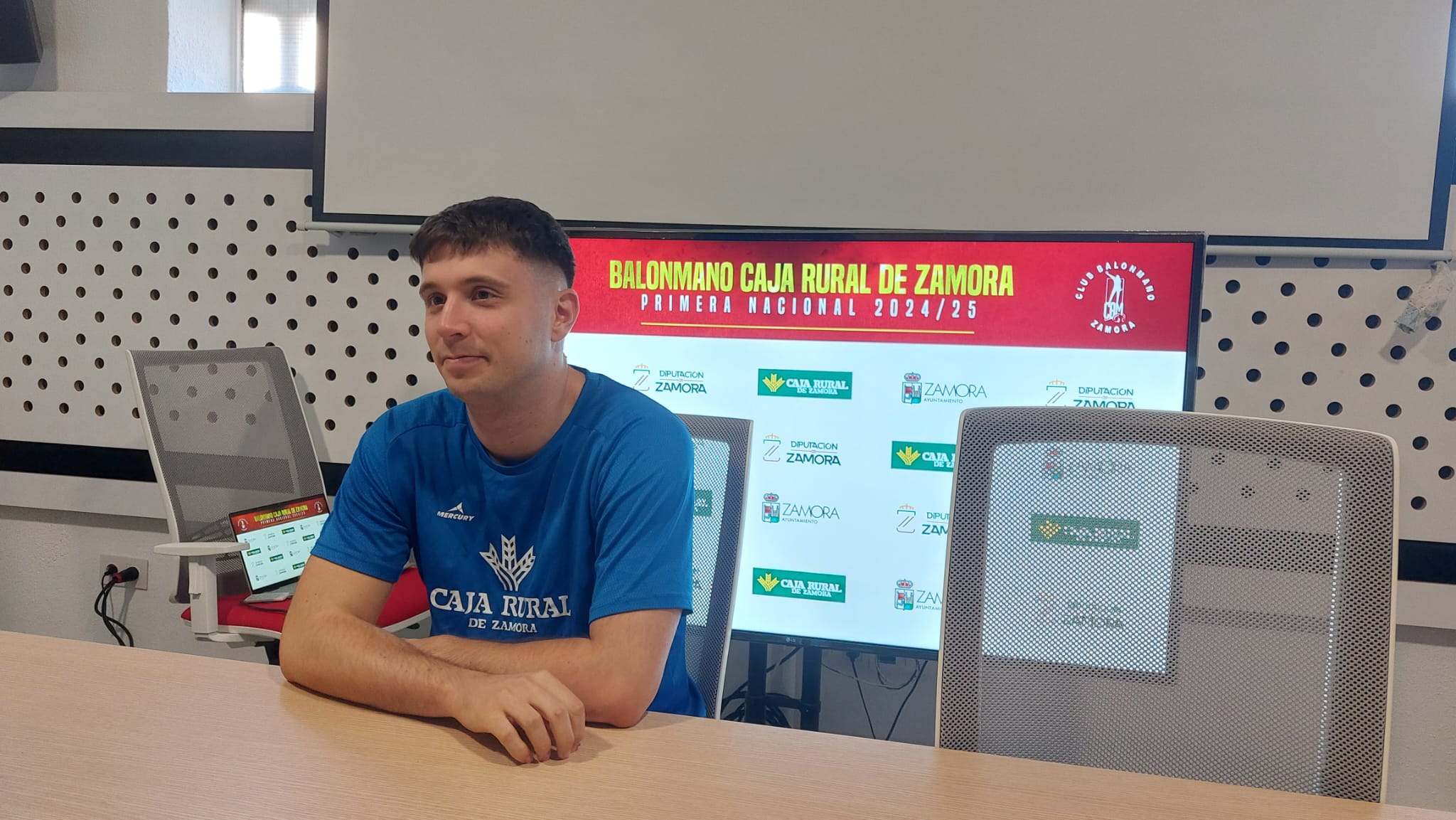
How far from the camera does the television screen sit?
5.78 ft

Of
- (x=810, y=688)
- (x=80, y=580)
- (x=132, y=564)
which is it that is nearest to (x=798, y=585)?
(x=810, y=688)

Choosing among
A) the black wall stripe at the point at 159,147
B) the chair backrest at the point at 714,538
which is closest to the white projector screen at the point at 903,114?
the black wall stripe at the point at 159,147

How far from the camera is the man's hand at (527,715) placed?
0.88 meters

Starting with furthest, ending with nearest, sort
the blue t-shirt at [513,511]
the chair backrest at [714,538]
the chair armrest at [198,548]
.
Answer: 1. the chair armrest at [198,548]
2. the chair backrest at [714,538]
3. the blue t-shirt at [513,511]

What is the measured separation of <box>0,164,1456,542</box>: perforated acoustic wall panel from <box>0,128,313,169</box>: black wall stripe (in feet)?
0.11

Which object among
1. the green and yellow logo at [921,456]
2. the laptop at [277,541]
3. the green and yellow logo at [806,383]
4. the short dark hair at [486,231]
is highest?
the short dark hair at [486,231]

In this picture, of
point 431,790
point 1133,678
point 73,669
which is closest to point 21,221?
point 73,669

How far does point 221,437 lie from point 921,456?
1.73 meters

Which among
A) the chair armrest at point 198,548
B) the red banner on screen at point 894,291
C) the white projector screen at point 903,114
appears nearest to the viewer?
the red banner on screen at point 894,291

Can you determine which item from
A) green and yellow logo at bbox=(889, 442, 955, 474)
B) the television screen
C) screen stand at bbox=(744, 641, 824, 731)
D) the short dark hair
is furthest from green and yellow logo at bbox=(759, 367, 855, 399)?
the short dark hair

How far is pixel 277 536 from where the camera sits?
2150 millimetres

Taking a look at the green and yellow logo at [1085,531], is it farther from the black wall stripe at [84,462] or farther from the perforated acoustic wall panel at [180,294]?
the black wall stripe at [84,462]

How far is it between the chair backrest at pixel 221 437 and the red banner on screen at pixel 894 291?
91cm

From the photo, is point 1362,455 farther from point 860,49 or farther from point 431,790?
point 860,49
